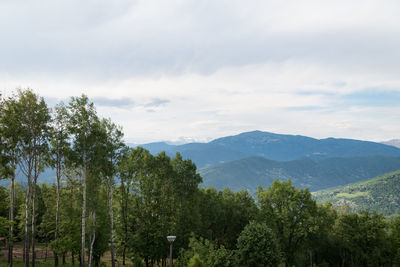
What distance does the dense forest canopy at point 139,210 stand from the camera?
29.9 metres

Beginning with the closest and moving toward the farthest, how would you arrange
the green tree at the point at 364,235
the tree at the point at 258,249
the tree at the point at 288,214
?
the tree at the point at 258,249
the tree at the point at 288,214
the green tree at the point at 364,235

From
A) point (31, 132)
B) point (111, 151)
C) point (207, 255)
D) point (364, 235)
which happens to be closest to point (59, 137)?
point (31, 132)

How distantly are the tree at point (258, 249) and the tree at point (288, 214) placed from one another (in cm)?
1040

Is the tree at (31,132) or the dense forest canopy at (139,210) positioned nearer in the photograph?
the tree at (31,132)

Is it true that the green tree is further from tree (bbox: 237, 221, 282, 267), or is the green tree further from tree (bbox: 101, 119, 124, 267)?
tree (bbox: 101, 119, 124, 267)

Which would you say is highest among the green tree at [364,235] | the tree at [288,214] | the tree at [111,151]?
the tree at [111,151]

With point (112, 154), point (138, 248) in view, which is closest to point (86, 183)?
point (112, 154)

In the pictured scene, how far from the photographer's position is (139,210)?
39375 mm

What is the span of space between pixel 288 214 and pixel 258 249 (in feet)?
41.1

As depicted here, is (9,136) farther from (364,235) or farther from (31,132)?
(364,235)

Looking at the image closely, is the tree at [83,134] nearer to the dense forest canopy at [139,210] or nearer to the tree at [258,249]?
the dense forest canopy at [139,210]

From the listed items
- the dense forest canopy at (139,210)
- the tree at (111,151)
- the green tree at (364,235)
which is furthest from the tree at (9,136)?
the green tree at (364,235)

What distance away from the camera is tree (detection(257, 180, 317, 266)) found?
1761 inches

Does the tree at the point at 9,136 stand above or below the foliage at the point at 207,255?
above
